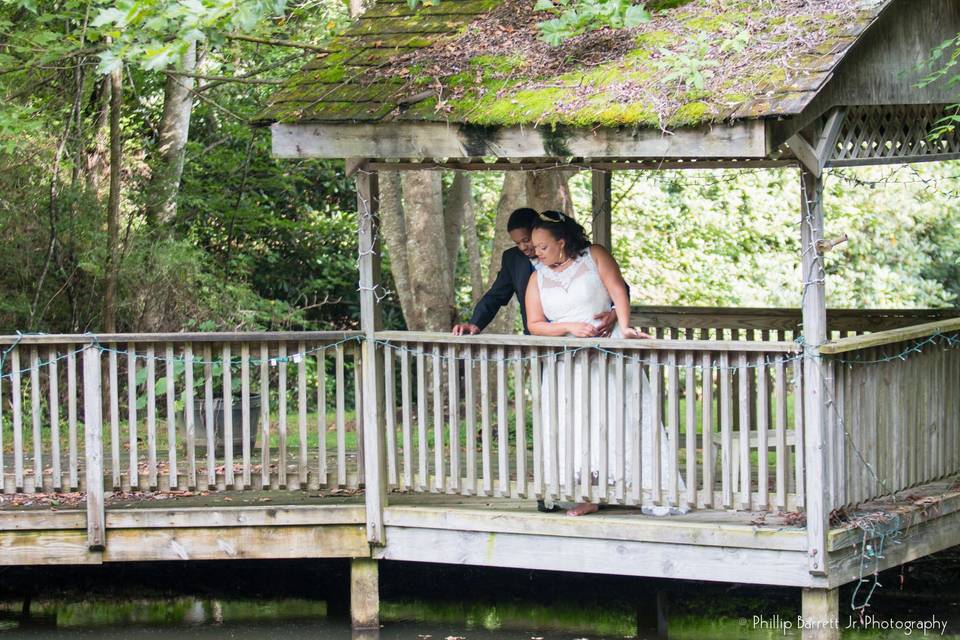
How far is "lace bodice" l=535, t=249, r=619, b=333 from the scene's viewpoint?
861 cm

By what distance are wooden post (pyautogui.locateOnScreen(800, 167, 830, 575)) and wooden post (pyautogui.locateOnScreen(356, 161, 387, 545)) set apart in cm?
270

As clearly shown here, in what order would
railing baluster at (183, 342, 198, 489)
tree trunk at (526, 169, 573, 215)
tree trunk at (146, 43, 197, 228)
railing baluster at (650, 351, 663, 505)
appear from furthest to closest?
1. tree trunk at (146, 43, 197, 228)
2. tree trunk at (526, 169, 573, 215)
3. railing baluster at (183, 342, 198, 489)
4. railing baluster at (650, 351, 663, 505)

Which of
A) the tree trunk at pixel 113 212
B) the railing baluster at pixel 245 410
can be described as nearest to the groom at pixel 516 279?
the railing baluster at pixel 245 410

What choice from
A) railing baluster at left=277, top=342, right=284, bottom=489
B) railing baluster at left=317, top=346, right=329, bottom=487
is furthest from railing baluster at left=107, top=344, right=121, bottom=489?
railing baluster at left=317, top=346, right=329, bottom=487

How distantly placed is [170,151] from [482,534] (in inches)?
395

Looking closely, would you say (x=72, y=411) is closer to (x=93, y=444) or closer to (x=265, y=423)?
(x=93, y=444)

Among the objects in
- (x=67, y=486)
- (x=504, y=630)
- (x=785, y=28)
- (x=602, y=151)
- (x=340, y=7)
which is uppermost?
(x=340, y=7)

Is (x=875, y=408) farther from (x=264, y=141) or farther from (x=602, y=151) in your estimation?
(x=264, y=141)

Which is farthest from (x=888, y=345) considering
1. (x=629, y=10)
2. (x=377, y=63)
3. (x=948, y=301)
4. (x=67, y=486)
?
(x=948, y=301)

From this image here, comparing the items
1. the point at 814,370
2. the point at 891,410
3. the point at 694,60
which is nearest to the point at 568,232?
the point at 694,60

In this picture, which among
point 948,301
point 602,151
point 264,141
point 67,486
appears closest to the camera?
point 602,151

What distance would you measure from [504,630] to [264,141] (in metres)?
10.2

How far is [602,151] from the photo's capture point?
24.7ft

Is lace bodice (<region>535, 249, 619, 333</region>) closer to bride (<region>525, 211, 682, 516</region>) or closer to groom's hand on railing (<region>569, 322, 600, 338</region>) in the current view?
bride (<region>525, 211, 682, 516</region>)
